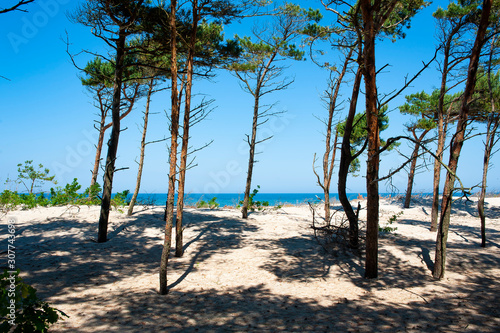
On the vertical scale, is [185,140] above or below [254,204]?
above

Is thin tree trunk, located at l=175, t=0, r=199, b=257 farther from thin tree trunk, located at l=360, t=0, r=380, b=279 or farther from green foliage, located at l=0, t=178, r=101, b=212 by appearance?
green foliage, located at l=0, t=178, r=101, b=212

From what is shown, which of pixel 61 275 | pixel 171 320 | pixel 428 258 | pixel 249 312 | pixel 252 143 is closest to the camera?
pixel 171 320

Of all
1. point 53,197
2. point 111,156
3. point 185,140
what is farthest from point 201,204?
point 185,140

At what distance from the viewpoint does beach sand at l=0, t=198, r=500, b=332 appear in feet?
12.8

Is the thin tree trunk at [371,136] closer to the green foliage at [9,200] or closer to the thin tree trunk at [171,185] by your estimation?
the thin tree trunk at [171,185]

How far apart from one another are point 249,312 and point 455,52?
10.2m

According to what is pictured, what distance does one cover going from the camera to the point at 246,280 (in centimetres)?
581

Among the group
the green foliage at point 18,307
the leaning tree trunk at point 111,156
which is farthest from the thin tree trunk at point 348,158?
the green foliage at point 18,307

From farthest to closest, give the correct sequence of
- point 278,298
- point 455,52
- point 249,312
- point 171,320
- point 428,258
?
point 455,52
point 428,258
point 278,298
point 249,312
point 171,320

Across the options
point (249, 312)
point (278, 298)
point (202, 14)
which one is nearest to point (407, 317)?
point (278, 298)

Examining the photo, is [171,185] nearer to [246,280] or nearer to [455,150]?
[246,280]

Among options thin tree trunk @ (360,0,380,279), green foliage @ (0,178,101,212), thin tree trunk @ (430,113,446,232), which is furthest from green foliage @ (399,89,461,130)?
green foliage @ (0,178,101,212)

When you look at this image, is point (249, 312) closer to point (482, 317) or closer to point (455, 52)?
point (482, 317)

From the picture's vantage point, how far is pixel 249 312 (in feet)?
14.0
